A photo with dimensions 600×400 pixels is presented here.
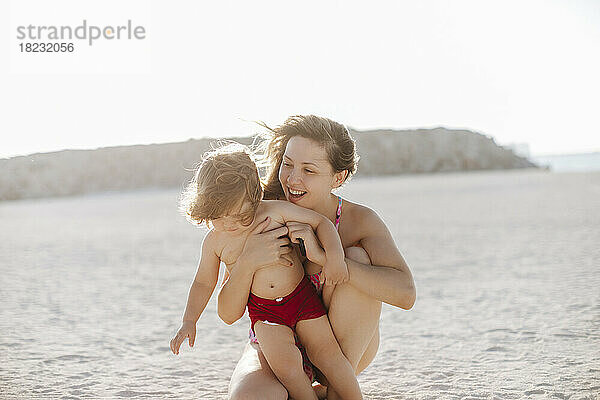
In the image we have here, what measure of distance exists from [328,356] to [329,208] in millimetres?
664

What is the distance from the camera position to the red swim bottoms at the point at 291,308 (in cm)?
277

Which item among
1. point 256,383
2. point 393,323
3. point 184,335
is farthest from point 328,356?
point 393,323

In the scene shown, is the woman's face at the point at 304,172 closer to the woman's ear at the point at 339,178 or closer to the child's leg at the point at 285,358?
the woman's ear at the point at 339,178

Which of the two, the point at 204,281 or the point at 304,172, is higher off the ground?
the point at 304,172

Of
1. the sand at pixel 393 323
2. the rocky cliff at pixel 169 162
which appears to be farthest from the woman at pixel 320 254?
the rocky cliff at pixel 169 162

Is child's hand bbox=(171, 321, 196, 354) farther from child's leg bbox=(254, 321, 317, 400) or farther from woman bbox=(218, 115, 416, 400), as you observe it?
child's leg bbox=(254, 321, 317, 400)

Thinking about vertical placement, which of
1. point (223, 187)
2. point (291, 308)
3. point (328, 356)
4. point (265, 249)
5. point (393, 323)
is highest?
point (223, 187)

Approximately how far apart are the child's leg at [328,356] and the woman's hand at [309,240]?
263 mm

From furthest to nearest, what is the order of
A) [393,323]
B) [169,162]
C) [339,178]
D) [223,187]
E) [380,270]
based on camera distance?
[169,162], [393,323], [339,178], [380,270], [223,187]

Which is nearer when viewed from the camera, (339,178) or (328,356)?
(328,356)

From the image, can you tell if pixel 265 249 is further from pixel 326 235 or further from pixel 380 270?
pixel 380 270

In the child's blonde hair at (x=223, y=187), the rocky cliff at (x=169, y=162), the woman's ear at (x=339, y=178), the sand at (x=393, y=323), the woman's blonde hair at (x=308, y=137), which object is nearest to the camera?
the child's blonde hair at (x=223, y=187)

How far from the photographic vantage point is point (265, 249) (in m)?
2.75

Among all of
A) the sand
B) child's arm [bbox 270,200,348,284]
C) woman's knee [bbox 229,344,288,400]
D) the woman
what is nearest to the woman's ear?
the woman
